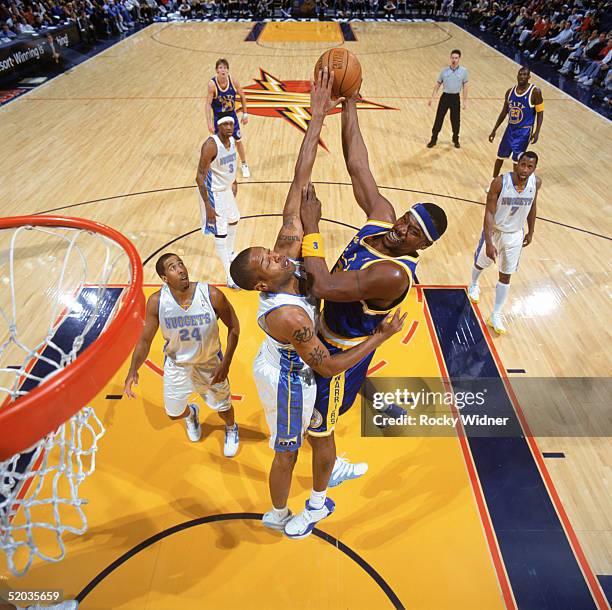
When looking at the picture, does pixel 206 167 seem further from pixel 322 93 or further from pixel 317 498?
→ pixel 317 498

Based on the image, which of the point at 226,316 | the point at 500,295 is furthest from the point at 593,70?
the point at 226,316

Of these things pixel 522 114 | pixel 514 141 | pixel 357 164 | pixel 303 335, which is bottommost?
pixel 514 141

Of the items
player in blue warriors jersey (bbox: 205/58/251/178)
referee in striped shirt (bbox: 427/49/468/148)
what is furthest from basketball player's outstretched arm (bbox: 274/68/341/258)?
referee in striped shirt (bbox: 427/49/468/148)

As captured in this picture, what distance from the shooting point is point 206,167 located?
4.53 metres

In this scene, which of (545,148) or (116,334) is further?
(545,148)

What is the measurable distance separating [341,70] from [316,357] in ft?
5.50

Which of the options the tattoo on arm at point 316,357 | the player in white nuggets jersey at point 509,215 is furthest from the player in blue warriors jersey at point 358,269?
the player in white nuggets jersey at point 509,215

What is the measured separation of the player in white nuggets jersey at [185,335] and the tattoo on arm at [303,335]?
0.86m

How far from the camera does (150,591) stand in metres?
2.79

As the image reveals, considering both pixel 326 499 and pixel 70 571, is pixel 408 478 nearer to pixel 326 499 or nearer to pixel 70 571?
pixel 326 499

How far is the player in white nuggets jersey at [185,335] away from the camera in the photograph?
118 inches

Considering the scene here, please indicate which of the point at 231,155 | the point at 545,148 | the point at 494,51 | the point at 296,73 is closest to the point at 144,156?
the point at 231,155

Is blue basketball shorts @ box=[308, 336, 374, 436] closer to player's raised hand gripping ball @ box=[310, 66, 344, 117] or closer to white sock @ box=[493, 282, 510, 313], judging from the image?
player's raised hand gripping ball @ box=[310, 66, 344, 117]

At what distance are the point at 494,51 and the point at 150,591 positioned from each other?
18021 millimetres
